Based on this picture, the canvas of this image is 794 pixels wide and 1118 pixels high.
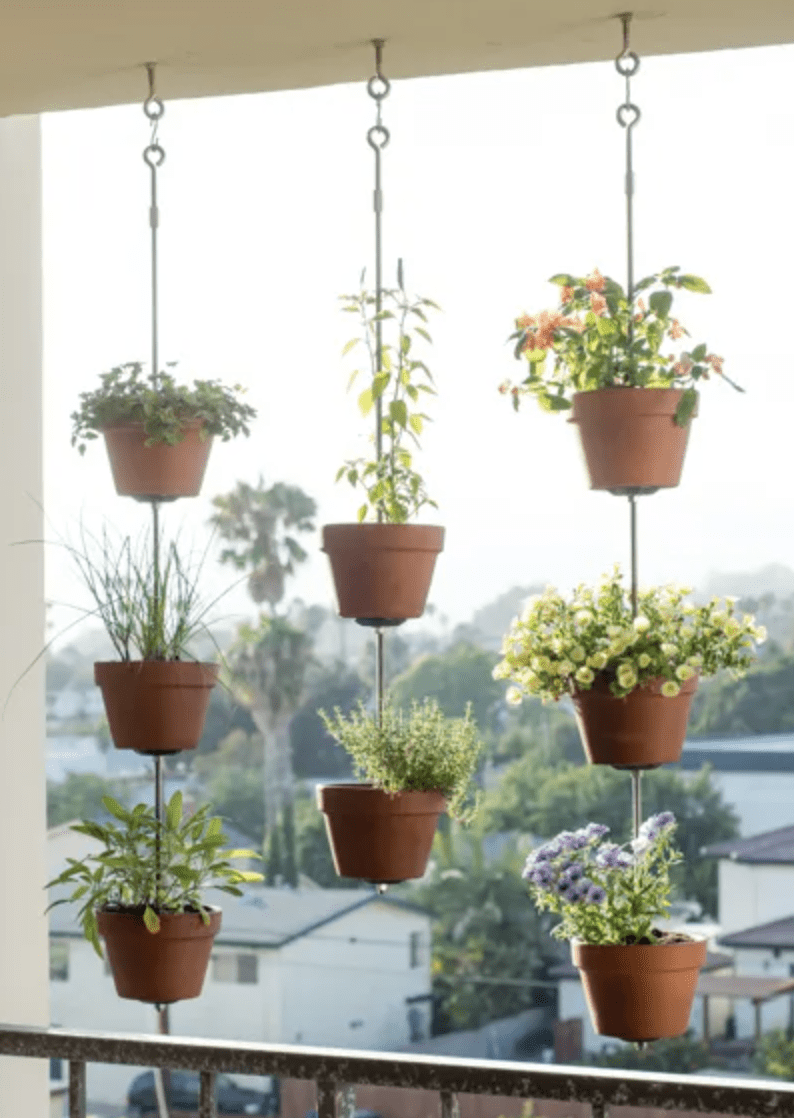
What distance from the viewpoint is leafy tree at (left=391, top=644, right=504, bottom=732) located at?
2484cm

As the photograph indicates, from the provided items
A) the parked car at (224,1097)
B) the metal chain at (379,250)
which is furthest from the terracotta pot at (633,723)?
the parked car at (224,1097)

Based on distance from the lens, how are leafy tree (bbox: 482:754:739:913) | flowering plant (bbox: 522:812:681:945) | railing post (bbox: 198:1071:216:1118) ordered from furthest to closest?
leafy tree (bbox: 482:754:739:913)
flowering plant (bbox: 522:812:681:945)
railing post (bbox: 198:1071:216:1118)

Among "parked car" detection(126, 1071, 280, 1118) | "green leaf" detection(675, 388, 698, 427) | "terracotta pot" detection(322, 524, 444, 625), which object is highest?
"green leaf" detection(675, 388, 698, 427)

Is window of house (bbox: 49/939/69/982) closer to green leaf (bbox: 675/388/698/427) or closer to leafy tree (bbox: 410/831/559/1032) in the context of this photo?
leafy tree (bbox: 410/831/559/1032)

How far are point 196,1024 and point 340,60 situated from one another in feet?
90.3

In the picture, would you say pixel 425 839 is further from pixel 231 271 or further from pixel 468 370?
pixel 231 271

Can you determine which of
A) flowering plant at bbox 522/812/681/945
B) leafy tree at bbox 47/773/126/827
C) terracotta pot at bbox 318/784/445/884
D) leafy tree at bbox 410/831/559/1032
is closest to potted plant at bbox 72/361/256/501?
terracotta pot at bbox 318/784/445/884

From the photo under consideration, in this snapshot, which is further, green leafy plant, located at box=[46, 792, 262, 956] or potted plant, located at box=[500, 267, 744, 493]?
green leafy plant, located at box=[46, 792, 262, 956]

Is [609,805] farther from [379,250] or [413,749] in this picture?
[379,250]

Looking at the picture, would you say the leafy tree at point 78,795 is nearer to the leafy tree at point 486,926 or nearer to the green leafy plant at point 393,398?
the leafy tree at point 486,926

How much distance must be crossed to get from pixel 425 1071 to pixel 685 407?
3.35 ft

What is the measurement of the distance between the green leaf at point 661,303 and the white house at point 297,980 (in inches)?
1006

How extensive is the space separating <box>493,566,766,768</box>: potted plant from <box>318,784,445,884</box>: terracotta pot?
Result: 244 millimetres

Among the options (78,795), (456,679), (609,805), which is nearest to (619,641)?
(456,679)
